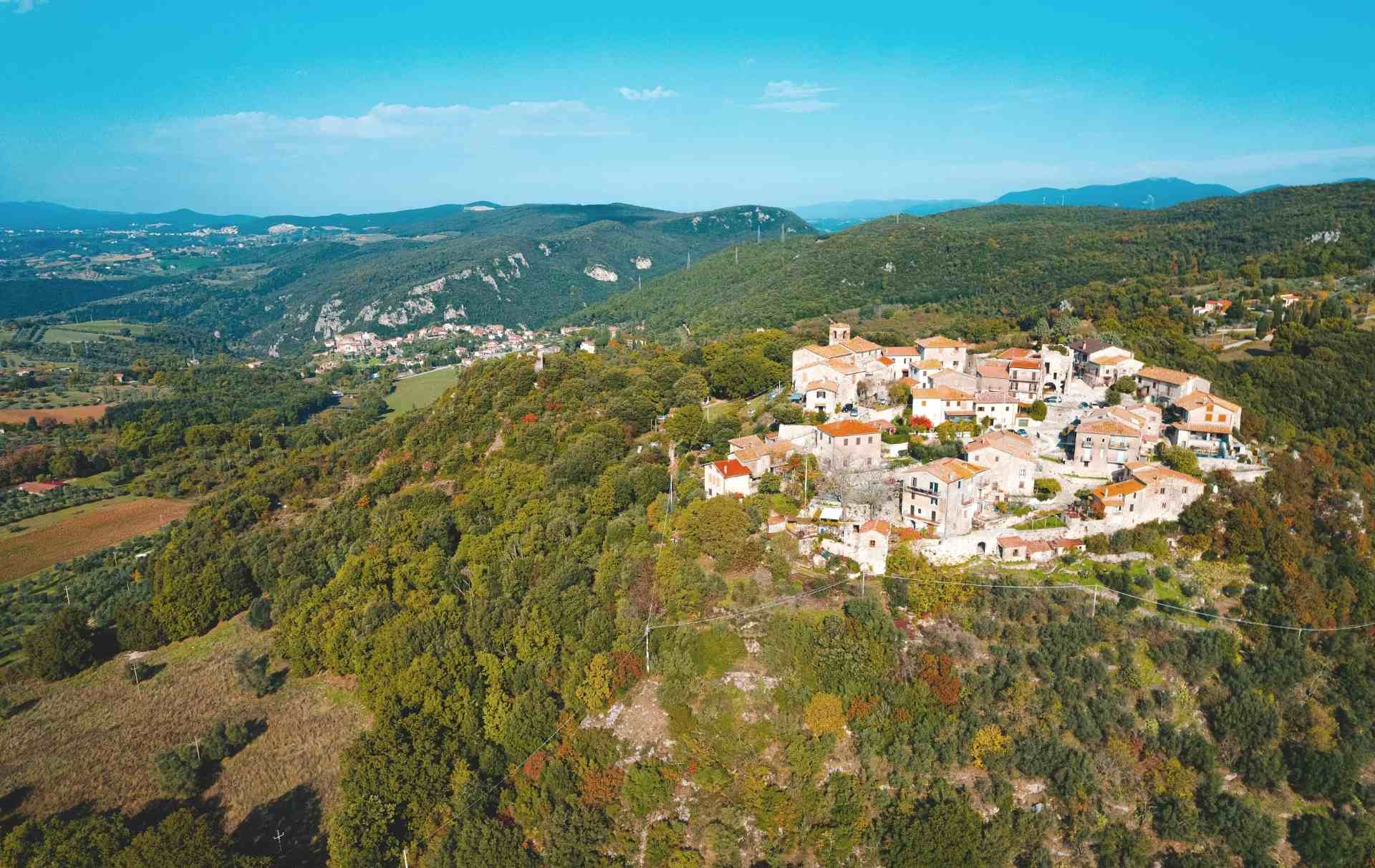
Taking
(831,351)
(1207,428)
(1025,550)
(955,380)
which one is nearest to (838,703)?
(1025,550)

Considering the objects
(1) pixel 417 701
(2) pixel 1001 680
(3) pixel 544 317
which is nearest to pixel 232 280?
(3) pixel 544 317

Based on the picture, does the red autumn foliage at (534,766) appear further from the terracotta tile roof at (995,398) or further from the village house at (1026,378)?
the village house at (1026,378)

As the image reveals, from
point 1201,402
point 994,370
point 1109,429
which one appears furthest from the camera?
point 994,370

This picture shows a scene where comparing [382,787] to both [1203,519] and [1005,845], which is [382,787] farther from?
[1203,519]

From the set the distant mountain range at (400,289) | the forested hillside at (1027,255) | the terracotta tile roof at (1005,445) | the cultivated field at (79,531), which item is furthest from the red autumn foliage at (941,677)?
the distant mountain range at (400,289)

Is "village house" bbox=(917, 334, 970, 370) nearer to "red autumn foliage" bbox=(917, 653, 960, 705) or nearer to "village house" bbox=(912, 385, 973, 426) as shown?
"village house" bbox=(912, 385, 973, 426)

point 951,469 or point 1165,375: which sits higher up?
point 1165,375

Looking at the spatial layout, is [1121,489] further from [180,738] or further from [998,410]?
[180,738]
